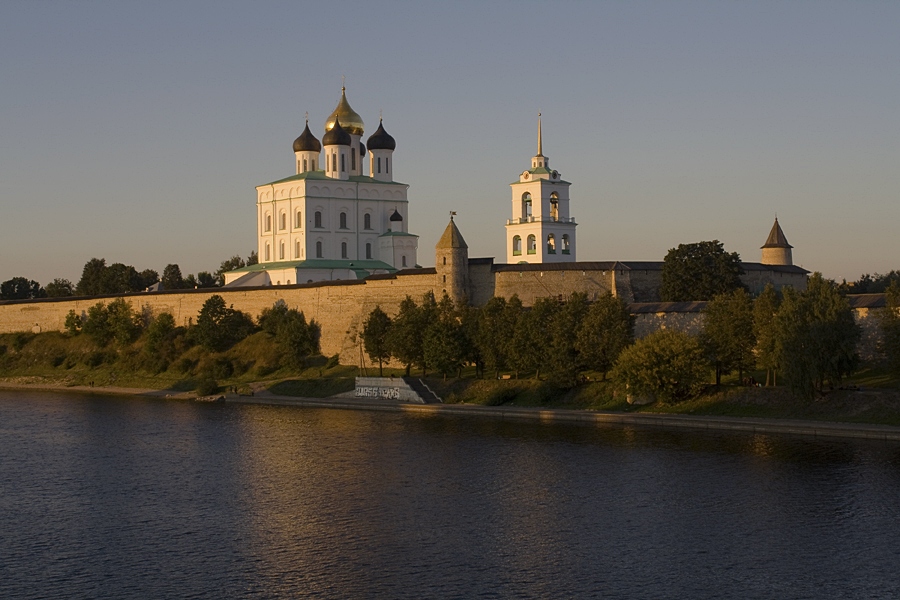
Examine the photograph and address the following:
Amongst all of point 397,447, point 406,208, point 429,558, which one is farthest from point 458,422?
point 406,208

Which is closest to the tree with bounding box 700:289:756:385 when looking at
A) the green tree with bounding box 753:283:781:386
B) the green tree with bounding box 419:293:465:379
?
the green tree with bounding box 753:283:781:386

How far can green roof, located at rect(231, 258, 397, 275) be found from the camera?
52.3 metres

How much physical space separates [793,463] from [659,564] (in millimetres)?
8027

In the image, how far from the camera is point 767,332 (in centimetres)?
3058

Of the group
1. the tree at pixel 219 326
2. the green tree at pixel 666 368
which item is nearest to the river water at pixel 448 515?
the green tree at pixel 666 368

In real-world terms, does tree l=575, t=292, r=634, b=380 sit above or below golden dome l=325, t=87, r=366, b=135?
below

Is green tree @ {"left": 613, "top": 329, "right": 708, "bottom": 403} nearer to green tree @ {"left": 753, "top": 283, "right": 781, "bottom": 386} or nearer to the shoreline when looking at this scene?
the shoreline

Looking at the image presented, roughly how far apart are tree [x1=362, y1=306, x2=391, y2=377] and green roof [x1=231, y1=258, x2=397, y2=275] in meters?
12.6

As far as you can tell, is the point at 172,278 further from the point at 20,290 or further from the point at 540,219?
the point at 540,219

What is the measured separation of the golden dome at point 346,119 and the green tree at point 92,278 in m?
18.8

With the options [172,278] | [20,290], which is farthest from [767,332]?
[20,290]

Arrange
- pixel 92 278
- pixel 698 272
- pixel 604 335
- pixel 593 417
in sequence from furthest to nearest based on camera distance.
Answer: pixel 92 278 → pixel 698 272 → pixel 604 335 → pixel 593 417

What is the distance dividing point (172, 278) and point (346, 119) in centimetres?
1969

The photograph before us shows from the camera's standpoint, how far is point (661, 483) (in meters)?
22.4
